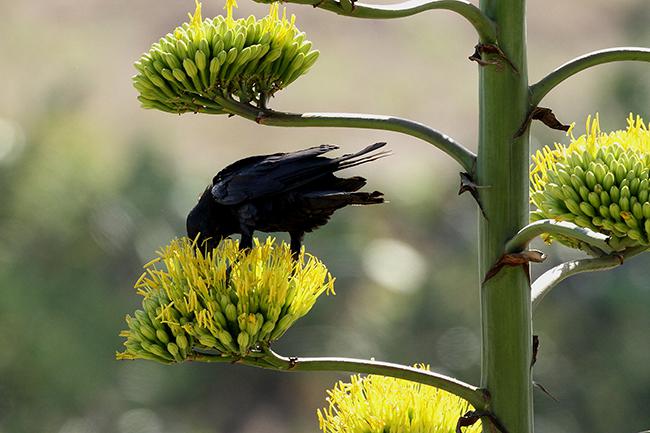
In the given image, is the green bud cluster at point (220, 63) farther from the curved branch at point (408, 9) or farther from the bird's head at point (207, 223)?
the bird's head at point (207, 223)

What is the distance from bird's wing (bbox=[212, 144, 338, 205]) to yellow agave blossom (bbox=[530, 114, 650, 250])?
14.4 inches

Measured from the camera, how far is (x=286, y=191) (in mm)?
1717

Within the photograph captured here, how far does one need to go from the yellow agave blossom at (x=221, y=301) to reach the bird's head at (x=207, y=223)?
84mm

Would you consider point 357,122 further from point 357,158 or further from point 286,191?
point 286,191

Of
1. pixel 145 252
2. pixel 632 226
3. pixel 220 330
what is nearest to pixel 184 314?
pixel 220 330

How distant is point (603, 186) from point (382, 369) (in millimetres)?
431

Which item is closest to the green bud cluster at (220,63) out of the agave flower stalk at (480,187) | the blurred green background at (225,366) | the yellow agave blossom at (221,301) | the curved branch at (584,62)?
the agave flower stalk at (480,187)

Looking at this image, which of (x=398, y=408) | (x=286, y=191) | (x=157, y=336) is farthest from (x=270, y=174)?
(x=398, y=408)

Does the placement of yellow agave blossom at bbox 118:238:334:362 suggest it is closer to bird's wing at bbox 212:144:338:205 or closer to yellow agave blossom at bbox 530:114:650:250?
bird's wing at bbox 212:144:338:205

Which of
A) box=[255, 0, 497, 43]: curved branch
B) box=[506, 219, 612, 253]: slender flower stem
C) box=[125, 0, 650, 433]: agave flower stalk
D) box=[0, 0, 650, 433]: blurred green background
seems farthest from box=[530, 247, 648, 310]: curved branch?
box=[0, 0, 650, 433]: blurred green background

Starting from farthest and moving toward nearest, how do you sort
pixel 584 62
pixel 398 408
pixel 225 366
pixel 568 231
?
1. pixel 225 366
2. pixel 398 408
3. pixel 584 62
4. pixel 568 231

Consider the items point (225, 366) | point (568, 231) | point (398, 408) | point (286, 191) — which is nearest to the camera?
point (568, 231)

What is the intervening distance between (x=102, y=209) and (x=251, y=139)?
15.1ft

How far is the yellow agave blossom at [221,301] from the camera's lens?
165 cm
